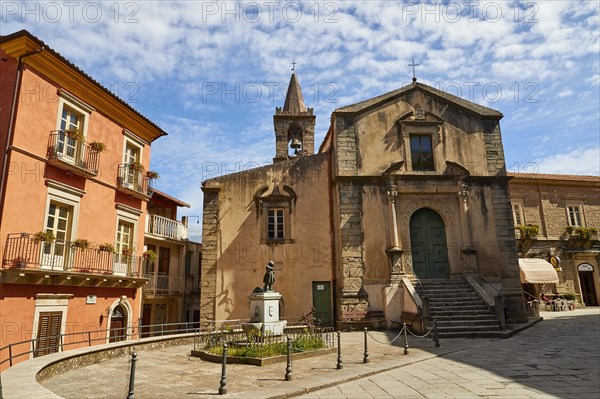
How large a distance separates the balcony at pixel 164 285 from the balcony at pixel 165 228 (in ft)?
7.35

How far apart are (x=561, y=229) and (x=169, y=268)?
24764 mm

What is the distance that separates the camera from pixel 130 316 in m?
15.5

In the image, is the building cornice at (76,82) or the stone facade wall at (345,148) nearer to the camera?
the building cornice at (76,82)

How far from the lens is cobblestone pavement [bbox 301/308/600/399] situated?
6.89 m

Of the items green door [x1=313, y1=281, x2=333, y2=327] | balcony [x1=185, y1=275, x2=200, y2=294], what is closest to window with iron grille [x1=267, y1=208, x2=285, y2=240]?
green door [x1=313, y1=281, x2=333, y2=327]

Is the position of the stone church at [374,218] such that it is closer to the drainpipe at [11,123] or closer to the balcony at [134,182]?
the balcony at [134,182]

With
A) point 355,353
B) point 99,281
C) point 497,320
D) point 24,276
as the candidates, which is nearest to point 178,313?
point 99,281

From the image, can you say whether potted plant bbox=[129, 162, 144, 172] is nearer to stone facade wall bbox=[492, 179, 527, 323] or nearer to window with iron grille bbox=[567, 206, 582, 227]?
stone facade wall bbox=[492, 179, 527, 323]

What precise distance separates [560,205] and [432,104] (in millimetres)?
13594

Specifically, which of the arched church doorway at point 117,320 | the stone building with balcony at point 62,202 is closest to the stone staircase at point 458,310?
the stone building with balcony at point 62,202

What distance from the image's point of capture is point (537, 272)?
2309 centimetres

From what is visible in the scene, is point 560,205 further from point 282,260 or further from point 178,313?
point 178,313

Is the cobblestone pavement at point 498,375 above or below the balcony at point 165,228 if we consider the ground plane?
below

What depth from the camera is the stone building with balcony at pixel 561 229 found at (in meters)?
25.2
